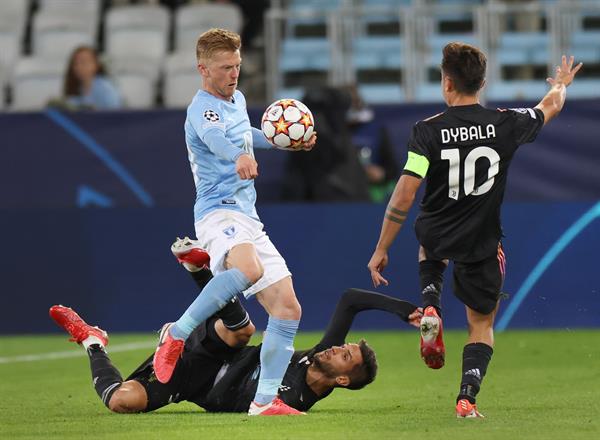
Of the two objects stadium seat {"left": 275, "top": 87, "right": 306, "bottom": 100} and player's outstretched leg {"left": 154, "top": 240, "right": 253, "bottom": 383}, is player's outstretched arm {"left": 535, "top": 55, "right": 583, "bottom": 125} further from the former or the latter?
stadium seat {"left": 275, "top": 87, "right": 306, "bottom": 100}

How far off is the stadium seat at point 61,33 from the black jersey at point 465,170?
1094 centimetres

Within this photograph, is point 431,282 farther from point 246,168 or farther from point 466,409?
point 246,168

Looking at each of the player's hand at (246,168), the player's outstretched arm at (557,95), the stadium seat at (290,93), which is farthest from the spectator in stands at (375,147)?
the player's hand at (246,168)

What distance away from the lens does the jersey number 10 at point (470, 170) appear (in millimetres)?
7141

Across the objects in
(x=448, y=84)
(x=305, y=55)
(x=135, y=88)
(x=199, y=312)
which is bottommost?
(x=199, y=312)

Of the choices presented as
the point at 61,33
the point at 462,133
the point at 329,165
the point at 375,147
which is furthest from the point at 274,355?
the point at 61,33

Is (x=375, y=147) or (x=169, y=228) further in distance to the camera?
(x=375, y=147)

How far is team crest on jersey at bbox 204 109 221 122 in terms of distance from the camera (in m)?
7.38

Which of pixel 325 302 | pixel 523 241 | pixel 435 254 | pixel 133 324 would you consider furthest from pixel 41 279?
pixel 435 254

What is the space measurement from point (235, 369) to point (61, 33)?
1067 centimetres

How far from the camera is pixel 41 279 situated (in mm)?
13281

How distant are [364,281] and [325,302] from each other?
43 cm

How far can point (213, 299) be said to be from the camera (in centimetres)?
730

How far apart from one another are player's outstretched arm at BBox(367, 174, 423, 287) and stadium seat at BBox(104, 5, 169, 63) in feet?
34.9
